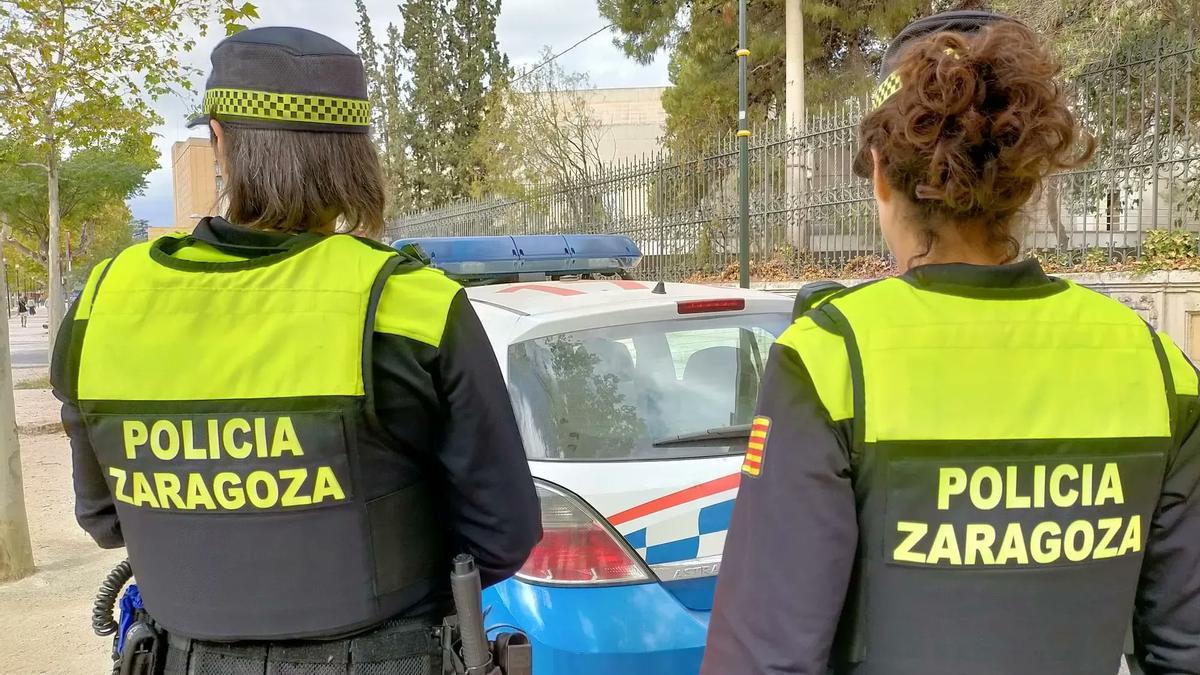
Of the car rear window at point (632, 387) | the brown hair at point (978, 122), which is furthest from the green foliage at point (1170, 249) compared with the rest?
the brown hair at point (978, 122)

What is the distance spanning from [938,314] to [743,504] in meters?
0.37

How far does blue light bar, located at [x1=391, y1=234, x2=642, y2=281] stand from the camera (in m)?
5.29

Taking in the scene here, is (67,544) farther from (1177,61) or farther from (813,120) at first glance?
(1177,61)

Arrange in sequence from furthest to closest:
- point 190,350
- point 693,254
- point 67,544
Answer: point 693,254 < point 67,544 < point 190,350

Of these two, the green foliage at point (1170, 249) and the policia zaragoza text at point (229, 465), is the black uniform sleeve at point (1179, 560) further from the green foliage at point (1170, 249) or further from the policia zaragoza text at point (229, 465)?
the green foliage at point (1170, 249)

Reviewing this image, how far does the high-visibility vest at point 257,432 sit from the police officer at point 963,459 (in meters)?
0.65

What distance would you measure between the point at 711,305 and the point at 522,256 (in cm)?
243

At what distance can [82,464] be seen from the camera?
67.9 inches

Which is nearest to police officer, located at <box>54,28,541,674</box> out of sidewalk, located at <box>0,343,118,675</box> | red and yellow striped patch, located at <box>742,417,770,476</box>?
red and yellow striped patch, located at <box>742,417,770,476</box>

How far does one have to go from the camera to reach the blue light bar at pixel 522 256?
5289mm

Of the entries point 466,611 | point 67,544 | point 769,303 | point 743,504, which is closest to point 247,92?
point 466,611

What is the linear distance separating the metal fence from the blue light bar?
1927mm

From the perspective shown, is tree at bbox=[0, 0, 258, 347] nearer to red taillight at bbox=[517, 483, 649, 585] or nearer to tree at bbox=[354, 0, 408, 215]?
red taillight at bbox=[517, 483, 649, 585]

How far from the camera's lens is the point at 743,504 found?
1.28m
